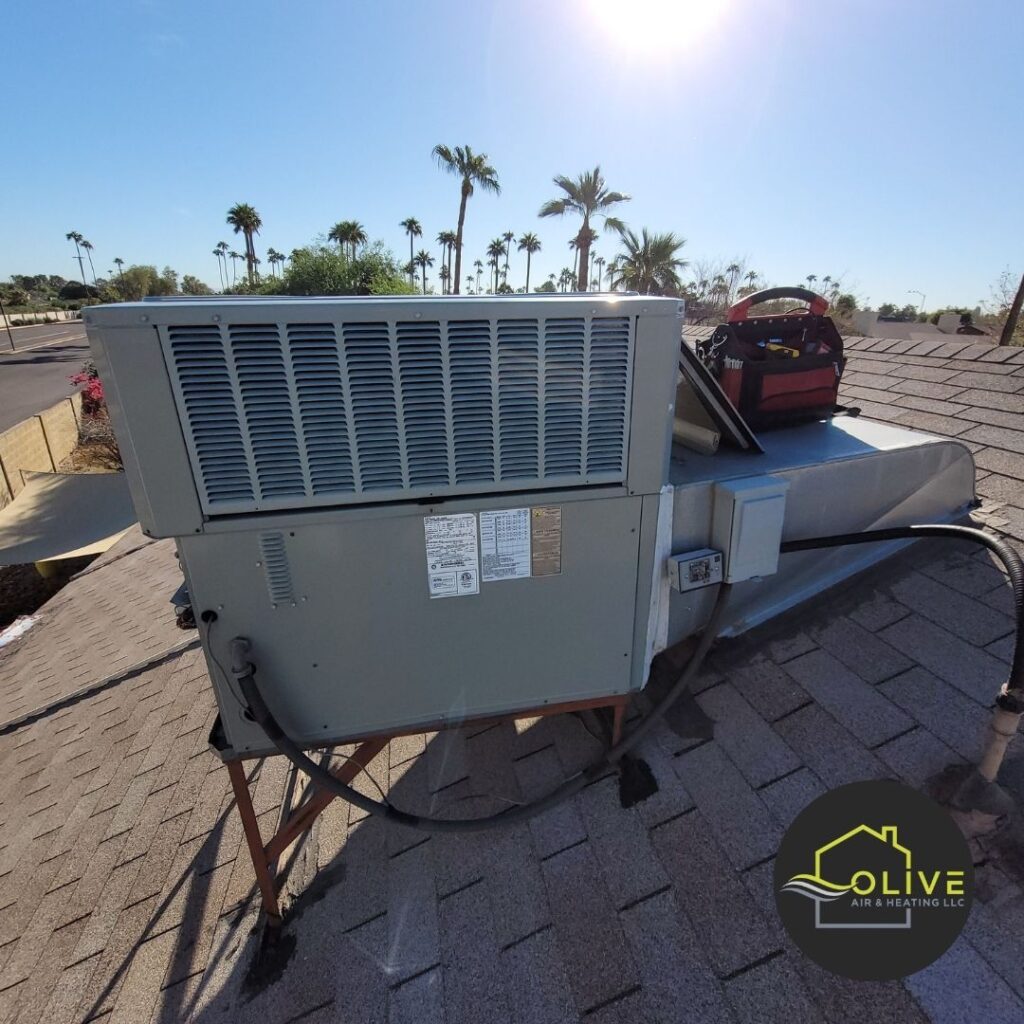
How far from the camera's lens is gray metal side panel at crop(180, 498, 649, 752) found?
1.36m

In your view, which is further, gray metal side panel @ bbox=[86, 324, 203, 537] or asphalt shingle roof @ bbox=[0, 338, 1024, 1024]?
asphalt shingle roof @ bbox=[0, 338, 1024, 1024]

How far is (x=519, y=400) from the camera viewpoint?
133cm

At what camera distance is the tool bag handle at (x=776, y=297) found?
102 inches

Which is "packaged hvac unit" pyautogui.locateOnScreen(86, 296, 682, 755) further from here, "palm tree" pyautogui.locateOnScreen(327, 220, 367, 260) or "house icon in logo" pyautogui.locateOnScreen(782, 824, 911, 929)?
"palm tree" pyautogui.locateOnScreen(327, 220, 367, 260)

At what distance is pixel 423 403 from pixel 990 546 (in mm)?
1706

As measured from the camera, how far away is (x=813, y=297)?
8.76 ft

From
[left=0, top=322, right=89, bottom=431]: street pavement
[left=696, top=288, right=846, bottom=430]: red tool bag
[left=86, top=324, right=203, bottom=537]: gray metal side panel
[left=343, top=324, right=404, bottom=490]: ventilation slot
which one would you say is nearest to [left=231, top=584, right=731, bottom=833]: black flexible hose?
[left=86, top=324, right=203, bottom=537]: gray metal side panel

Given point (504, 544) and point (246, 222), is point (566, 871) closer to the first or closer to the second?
point (504, 544)

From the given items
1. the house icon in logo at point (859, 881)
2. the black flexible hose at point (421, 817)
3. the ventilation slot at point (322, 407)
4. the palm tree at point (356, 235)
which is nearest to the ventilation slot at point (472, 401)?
the ventilation slot at point (322, 407)

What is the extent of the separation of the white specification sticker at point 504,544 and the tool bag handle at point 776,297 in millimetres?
1876

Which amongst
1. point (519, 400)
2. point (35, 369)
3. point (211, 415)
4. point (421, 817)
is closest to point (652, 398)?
point (519, 400)

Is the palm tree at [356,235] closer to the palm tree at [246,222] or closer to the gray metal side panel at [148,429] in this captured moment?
the palm tree at [246,222]

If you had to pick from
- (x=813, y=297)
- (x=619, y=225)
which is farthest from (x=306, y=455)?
(x=619, y=225)

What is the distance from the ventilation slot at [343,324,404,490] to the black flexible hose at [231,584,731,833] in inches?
23.5
